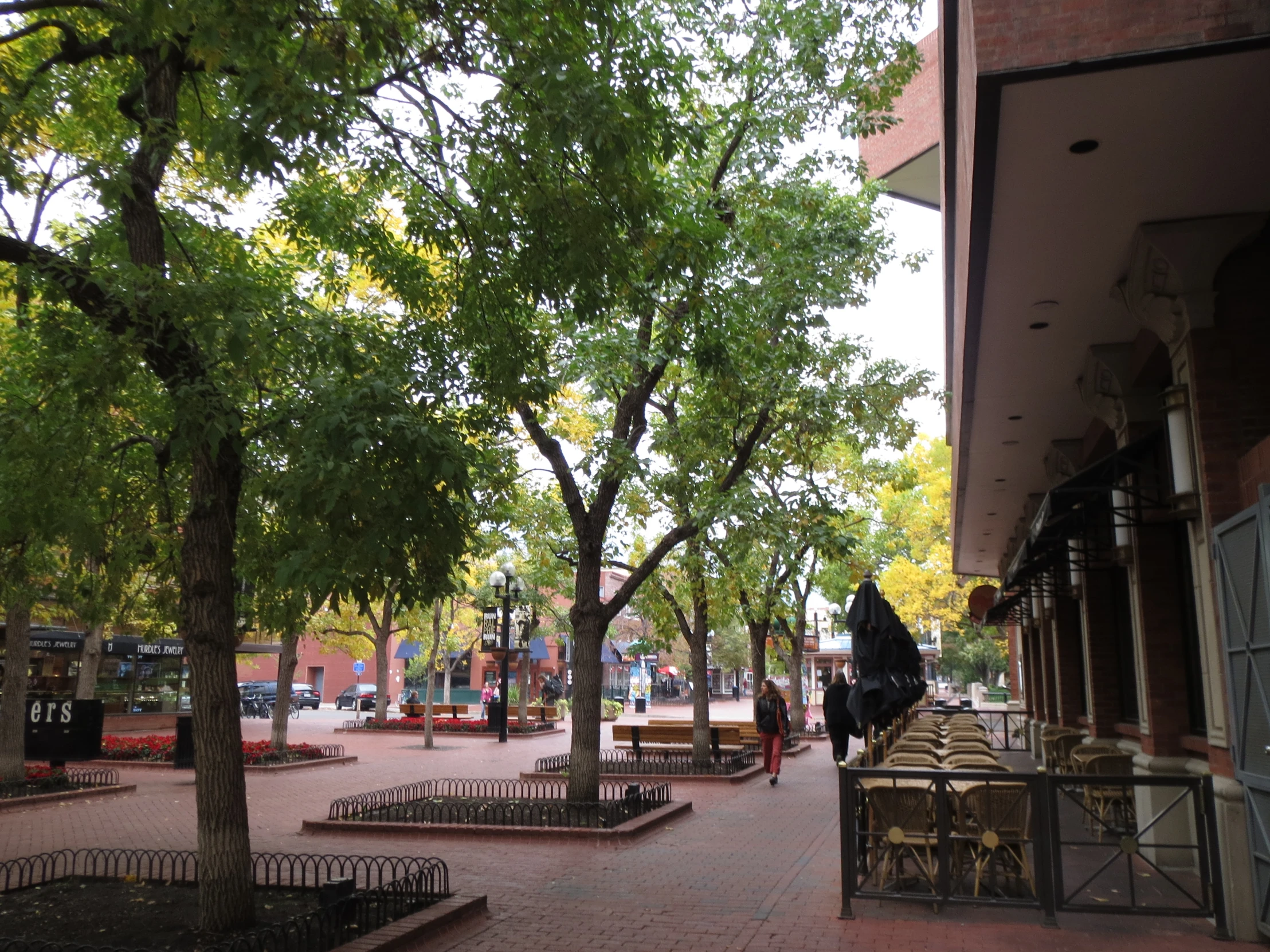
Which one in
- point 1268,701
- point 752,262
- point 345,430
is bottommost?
point 1268,701

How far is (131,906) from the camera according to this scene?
8.09 m

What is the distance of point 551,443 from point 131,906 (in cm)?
772

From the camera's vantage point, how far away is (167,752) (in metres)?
22.9

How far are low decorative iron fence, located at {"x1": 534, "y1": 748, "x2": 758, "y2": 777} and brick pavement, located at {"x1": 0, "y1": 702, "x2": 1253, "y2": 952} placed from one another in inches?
40.8

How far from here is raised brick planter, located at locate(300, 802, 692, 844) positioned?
11.9 meters

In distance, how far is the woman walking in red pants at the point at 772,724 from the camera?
1802cm

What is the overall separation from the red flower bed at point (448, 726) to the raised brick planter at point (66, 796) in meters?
15.2

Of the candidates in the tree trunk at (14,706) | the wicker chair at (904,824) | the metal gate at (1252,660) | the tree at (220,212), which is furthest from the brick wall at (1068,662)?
the tree trunk at (14,706)

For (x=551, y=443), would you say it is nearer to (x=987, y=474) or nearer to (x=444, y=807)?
(x=444, y=807)

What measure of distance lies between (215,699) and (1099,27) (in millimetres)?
6998

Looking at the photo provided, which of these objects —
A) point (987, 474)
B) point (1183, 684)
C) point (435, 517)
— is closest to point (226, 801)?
point (435, 517)

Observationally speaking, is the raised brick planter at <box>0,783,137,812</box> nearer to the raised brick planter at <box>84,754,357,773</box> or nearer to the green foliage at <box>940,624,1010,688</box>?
the raised brick planter at <box>84,754,357,773</box>

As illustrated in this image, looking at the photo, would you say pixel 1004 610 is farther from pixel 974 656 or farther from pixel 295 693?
pixel 974 656

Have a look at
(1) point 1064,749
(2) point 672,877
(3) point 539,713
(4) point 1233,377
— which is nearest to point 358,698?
(3) point 539,713
